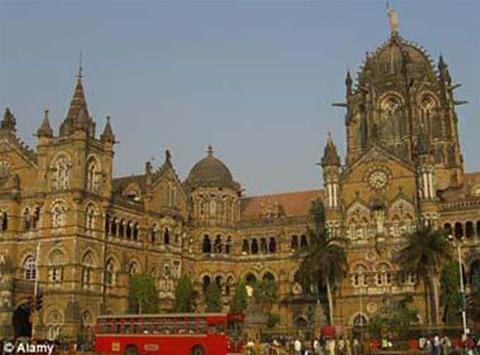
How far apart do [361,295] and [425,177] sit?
12937mm

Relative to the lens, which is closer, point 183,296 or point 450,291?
point 450,291

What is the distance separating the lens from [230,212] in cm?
8412

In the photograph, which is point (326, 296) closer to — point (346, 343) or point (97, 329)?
point (346, 343)

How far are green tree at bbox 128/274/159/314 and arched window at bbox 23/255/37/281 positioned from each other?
8884 mm

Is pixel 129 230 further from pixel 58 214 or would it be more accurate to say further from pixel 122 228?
pixel 58 214

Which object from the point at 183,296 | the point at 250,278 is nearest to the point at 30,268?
the point at 183,296

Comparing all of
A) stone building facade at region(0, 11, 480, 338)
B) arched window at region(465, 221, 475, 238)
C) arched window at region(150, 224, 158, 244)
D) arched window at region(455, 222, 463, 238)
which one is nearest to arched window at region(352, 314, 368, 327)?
stone building facade at region(0, 11, 480, 338)

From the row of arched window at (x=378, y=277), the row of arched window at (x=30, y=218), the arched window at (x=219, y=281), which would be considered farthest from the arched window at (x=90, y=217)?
the row of arched window at (x=378, y=277)

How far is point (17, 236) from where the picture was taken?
67938 millimetres

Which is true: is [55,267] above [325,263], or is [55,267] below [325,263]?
below

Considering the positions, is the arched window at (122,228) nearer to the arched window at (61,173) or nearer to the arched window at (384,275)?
the arched window at (61,173)

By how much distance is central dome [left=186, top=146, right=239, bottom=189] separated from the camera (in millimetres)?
83188

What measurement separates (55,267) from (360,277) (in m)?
29.2

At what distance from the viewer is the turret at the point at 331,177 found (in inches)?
2979
